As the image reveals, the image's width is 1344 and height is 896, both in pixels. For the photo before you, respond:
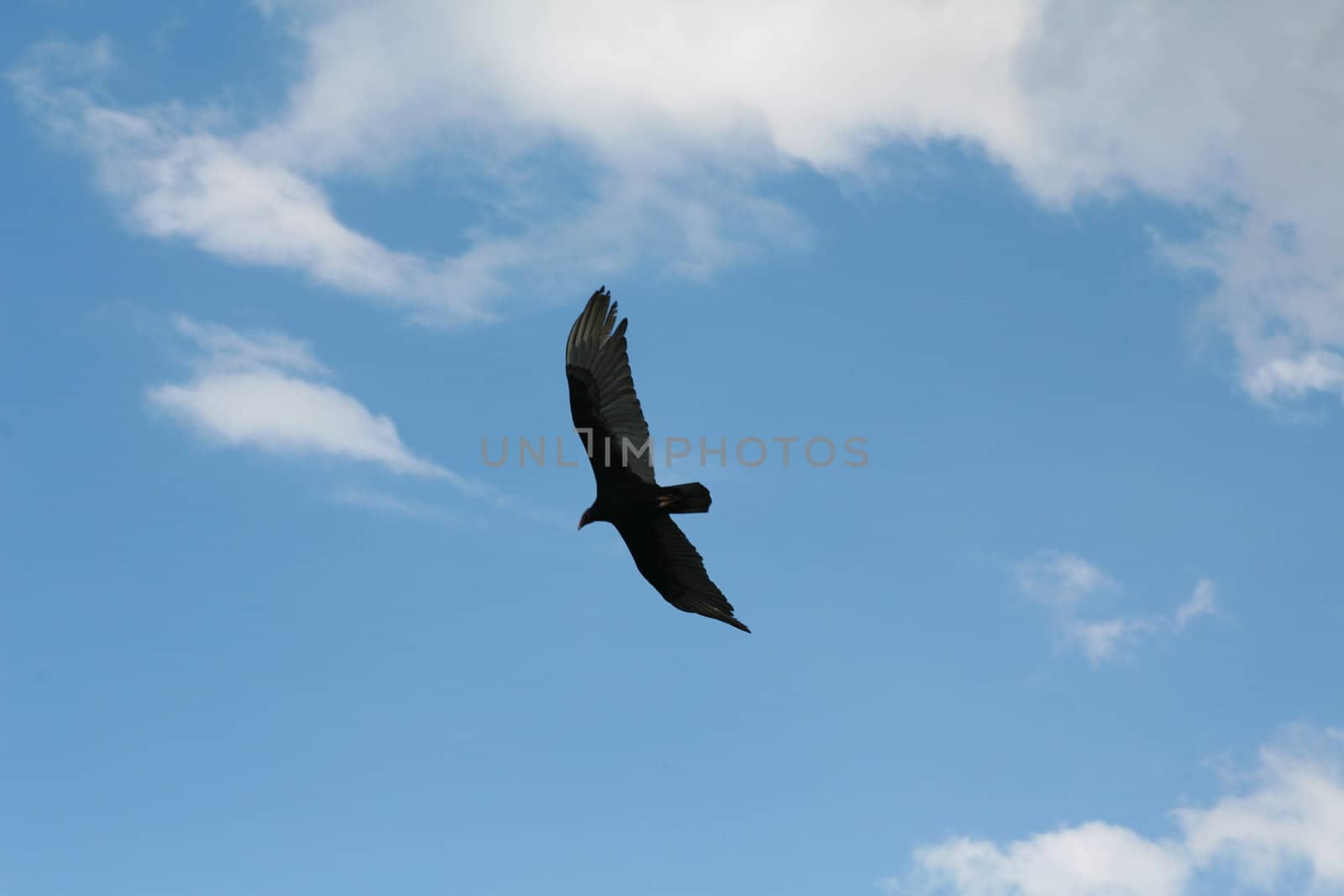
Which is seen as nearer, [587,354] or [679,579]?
[587,354]

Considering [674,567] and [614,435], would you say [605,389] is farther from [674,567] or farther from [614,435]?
[674,567]

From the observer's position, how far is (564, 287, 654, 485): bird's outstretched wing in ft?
57.8

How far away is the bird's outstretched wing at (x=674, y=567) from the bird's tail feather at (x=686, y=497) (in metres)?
0.60

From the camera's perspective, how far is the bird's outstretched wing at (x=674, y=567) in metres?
18.4

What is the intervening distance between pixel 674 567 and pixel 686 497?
161 cm

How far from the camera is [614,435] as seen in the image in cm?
1784

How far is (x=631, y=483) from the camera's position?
17906 mm

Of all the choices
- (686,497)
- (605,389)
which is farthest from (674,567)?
(605,389)

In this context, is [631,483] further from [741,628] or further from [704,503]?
[741,628]

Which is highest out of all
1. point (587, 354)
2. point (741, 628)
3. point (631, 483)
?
point (587, 354)

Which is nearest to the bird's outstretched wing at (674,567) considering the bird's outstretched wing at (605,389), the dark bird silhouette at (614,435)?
the dark bird silhouette at (614,435)

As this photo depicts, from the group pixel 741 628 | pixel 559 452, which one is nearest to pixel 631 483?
pixel 559 452

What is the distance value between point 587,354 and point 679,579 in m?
3.39

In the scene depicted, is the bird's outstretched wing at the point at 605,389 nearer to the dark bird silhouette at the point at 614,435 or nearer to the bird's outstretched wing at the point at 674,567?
the dark bird silhouette at the point at 614,435
